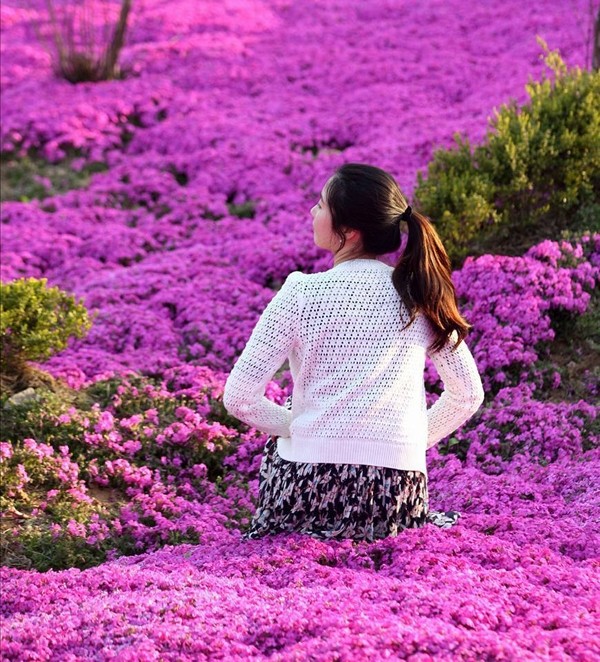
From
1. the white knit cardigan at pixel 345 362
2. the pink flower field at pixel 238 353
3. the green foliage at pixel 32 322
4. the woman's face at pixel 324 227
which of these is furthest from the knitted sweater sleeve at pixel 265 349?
the green foliage at pixel 32 322

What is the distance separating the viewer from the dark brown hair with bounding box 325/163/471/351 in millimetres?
4480

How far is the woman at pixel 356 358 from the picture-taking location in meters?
4.50

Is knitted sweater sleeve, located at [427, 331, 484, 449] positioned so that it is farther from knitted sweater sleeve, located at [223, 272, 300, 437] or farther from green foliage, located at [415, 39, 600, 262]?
green foliage, located at [415, 39, 600, 262]

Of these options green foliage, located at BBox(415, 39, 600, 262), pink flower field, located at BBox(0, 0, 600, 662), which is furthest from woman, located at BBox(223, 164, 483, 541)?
green foliage, located at BBox(415, 39, 600, 262)

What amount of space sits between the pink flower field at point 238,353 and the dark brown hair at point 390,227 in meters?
1.10

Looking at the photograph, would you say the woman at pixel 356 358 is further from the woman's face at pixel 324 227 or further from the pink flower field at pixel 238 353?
the pink flower field at pixel 238 353

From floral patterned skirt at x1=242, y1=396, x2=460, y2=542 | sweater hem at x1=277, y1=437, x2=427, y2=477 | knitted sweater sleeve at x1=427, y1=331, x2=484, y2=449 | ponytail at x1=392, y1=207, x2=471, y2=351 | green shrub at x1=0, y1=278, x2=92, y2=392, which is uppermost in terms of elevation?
ponytail at x1=392, y1=207, x2=471, y2=351

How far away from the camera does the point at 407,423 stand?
4.60 m

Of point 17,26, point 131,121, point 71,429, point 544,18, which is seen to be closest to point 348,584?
point 71,429

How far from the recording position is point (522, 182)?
29.0ft

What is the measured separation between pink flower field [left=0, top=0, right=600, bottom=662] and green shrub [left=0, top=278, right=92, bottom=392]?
0.39m

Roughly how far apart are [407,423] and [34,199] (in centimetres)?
928

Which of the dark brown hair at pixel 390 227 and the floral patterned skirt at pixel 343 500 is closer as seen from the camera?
the dark brown hair at pixel 390 227

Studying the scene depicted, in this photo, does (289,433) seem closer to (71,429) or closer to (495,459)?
(495,459)
